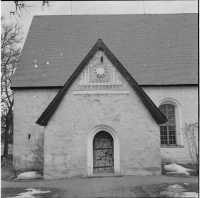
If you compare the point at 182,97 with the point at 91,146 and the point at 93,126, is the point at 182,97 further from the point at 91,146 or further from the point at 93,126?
the point at 91,146

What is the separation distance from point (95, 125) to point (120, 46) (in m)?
7.86

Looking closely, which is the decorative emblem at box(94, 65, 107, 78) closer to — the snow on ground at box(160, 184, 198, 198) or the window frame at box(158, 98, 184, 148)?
the window frame at box(158, 98, 184, 148)

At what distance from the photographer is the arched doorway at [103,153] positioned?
1148cm

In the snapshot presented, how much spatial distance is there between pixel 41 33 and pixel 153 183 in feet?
44.8

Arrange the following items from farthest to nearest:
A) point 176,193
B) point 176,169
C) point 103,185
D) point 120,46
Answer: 1. point 120,46
2. point 176,169
3. point 103,185
4. point 176,193

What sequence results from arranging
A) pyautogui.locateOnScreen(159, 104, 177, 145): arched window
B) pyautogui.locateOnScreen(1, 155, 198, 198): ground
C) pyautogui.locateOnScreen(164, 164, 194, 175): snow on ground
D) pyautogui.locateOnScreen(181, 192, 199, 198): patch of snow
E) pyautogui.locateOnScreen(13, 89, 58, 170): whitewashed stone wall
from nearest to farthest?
pyautogui.locateOnScreen(181, 192, 199, 198): patch of snow
pyautogui.locateOnScreen(1, 155, 198, 198): ground
pyautogui.locateOnScreen(164, 164, 194, 175): snow on ground
pyautogui.locateOnScreen(13, 89, 58, 170): whitewashed stone wall
pyautogui.locateOnScreen(159, 104, 177, 145): arched window

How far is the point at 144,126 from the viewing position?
1134 centimetres

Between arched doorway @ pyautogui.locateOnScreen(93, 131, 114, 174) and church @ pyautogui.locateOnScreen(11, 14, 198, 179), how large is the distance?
4 cm

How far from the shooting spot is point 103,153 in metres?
11.6

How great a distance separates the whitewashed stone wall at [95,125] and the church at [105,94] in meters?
0.04

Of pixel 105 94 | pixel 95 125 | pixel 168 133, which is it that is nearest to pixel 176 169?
pixel 168 133

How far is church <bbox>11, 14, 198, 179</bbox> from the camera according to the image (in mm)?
11164

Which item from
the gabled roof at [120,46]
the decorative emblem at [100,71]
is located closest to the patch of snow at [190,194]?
the decorative emblem at [100,71]

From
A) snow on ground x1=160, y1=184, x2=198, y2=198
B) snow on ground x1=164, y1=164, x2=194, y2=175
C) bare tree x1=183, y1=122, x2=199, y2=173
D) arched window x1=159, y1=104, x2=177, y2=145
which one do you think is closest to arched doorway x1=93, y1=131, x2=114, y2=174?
snow on ground x1=164, y1=164, x2=194, y2=175
